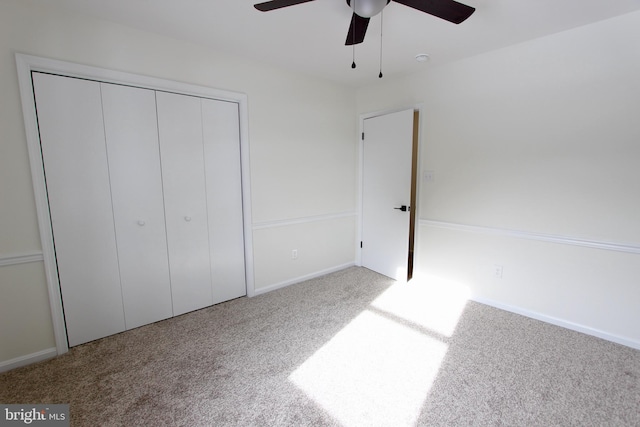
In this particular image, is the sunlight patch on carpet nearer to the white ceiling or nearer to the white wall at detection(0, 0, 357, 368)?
the white wall at detection(0, 0, 357, 368)

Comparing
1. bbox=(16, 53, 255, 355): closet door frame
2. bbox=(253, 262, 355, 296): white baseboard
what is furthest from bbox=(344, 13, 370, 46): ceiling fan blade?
bbox=(253, 262, 355, 296): white baseboard

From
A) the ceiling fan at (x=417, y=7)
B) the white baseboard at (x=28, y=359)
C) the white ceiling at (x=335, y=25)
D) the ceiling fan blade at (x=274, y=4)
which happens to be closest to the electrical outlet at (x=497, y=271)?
the white ceiling at (x=335, y=25)

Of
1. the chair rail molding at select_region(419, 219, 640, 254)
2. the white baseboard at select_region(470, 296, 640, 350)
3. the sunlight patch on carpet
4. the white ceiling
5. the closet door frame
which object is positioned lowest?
the sunlight patch on carpet

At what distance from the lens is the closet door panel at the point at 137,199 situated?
2.16 meters

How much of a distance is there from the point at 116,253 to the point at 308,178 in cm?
196

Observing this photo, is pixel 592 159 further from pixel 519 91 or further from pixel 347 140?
pixel 347 140

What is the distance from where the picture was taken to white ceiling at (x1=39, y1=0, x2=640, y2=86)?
1.83 meters

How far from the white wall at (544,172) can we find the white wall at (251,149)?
1103 millimetres

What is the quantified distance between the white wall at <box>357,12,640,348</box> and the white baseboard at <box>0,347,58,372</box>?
11.3 ft

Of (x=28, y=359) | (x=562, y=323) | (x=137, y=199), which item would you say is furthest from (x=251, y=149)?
(x=562, y=323)

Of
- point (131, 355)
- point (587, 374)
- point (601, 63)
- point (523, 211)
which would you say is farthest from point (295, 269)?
point (601, 63)

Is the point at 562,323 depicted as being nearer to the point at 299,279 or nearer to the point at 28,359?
the point at 299,279

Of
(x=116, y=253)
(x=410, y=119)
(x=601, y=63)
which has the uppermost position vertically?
(x=601, y=63)

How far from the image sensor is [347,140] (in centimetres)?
366
